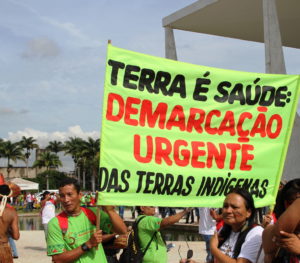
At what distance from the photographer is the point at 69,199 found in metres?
4.10

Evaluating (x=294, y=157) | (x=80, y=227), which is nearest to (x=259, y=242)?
(x=80, y=227)

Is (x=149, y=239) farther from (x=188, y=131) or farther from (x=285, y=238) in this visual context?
(x=285, y=238)

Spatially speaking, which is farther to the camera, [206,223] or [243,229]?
[206,223]

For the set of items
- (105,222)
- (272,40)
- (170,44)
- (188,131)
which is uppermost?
(170,44)

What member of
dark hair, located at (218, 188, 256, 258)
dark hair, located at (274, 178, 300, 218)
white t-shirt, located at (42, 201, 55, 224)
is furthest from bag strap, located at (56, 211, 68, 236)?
white t-shirt, located at (42, 201, 55, 224)

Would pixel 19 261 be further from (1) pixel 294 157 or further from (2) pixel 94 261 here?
(1) pixel 294 157

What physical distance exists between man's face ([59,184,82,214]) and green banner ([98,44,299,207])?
0.88 ft

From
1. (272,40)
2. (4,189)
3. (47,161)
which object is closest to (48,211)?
(4,189)

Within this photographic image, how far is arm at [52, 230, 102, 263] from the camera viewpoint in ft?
12.7

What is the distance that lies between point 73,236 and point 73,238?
0.05 ft

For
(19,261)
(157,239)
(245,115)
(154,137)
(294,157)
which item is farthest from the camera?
(294,157)

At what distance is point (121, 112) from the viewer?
4.15 metres

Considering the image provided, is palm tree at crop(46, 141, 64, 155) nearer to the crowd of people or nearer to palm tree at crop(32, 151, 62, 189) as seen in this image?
palm tree at crop(32, 151, 62, 189)

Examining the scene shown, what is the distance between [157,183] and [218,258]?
1.01m
